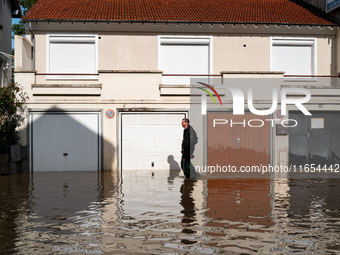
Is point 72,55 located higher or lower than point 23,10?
lower

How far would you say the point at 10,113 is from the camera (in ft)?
57.0

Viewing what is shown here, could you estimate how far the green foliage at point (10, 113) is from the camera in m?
16.9

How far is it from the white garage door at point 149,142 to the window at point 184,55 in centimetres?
258

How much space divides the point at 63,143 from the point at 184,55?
21.0 feet

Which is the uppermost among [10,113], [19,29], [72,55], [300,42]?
[19,29]

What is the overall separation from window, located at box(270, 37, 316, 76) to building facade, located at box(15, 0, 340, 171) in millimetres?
45

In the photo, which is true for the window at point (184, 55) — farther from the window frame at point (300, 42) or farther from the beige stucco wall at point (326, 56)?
the beige stucco wall at point (326, 56)

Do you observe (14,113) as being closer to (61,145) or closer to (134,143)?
(61,145)

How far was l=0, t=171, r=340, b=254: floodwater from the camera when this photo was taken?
5.88 m

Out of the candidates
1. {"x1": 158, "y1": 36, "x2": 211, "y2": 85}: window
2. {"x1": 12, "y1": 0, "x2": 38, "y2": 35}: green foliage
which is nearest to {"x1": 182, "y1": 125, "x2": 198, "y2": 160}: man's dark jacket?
{"x1": 158, "y1": 36, "x2": 211, "y2": 85}: window

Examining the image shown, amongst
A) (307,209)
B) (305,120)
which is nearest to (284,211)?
(307,209)

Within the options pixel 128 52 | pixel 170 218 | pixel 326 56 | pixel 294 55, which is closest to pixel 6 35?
pixel 128 52

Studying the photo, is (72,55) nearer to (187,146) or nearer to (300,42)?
(187,146)

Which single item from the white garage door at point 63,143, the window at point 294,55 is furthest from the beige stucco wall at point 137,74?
the white garage door at point 63,143
